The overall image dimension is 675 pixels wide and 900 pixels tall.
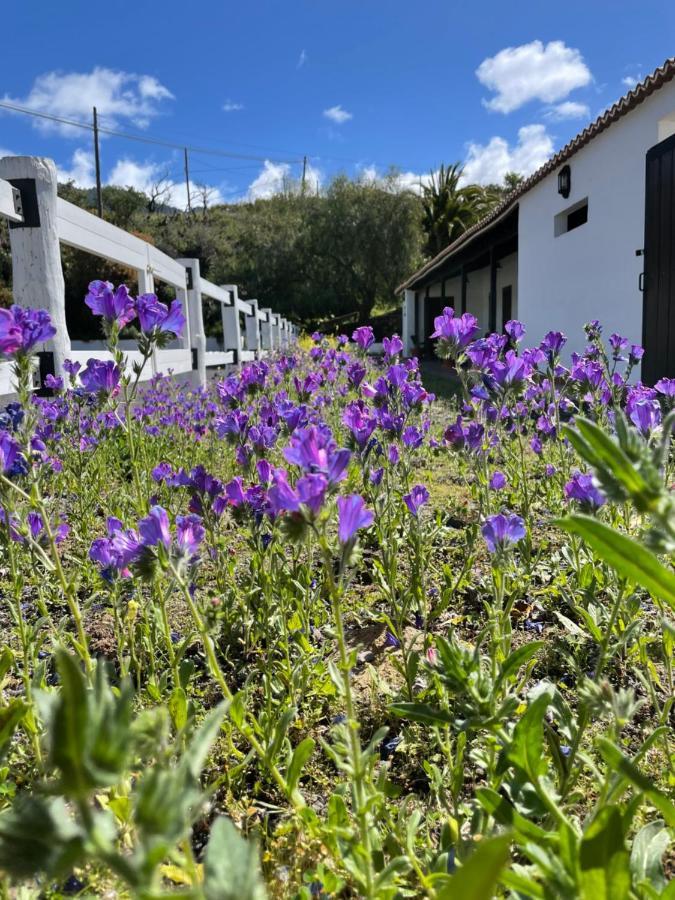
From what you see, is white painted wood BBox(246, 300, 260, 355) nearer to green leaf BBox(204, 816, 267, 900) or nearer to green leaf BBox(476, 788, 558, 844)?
green leaf BBox(476, 788, 558, 844)

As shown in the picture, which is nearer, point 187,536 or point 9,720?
point 9,720

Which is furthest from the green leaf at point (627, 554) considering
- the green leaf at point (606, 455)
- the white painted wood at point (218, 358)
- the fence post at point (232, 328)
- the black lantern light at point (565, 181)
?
the fence post at point (232, 328)

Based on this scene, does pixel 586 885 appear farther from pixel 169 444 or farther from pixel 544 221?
pixel 544 221

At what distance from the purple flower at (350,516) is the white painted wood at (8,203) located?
3.58 meters

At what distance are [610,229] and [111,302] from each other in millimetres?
8726

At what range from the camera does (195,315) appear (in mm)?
9320

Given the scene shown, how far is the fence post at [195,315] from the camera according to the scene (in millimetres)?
8992

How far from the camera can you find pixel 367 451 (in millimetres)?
2521

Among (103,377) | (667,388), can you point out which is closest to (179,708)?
(103,377)

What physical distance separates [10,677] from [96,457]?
91.0 inches

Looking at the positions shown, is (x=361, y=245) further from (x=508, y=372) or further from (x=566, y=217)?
(x=508, y=372)

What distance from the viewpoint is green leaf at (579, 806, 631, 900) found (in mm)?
750

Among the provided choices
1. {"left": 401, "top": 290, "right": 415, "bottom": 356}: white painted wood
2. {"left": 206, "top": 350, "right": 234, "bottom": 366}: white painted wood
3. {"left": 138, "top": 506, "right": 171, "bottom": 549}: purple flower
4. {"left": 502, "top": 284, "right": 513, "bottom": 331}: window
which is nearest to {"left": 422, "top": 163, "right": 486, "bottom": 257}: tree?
{"left": 401, "top": 290, "right": 415, "bottom": 356}: white painted wood

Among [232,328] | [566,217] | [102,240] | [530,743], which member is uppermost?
[566,217]
